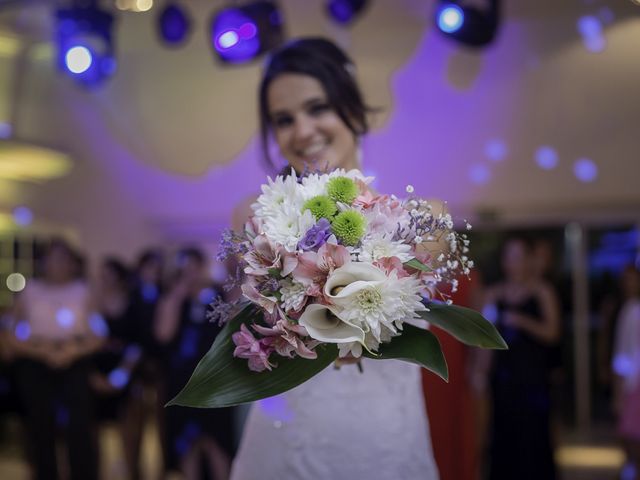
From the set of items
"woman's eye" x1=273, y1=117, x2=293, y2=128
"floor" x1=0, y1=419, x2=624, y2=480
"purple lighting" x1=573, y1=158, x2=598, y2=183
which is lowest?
"floor" x1=0, y1=419, x2=624, y2=480

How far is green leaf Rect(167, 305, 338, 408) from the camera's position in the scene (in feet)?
3.59

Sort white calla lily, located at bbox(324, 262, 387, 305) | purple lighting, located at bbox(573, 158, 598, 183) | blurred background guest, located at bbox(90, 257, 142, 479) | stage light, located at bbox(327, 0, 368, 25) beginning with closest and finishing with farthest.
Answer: white calla lily, located at bbox(324, 262, 387, 305) < stage light, located at bbox(327, 0, 368, 25) < blurred background guest, located at bbox(90, 257, 142, 479) < purple lighting, located at bbox(573, 158, 598, 183)

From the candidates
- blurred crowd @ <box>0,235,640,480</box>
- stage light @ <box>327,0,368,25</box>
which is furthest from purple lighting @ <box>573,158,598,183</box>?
stage light @ <box>327,0,368,25</box>

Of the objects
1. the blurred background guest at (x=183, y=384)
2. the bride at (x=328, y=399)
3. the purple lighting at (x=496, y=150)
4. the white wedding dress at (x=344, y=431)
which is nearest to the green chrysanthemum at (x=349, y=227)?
the bride at (x=328, y=399)

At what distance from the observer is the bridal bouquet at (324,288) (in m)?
1.06


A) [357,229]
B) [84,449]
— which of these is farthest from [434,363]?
[84,449]

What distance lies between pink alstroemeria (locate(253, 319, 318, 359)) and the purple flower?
0.36 ft

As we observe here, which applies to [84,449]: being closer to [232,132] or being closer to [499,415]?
[499,415]

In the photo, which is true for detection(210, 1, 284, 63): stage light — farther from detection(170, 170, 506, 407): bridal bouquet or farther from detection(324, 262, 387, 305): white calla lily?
detection(324, 262, 387, 305): white calla lily

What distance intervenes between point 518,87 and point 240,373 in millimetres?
5617

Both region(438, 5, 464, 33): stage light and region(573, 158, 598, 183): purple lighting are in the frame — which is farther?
region(573, 158, 598, 183): purple lighting

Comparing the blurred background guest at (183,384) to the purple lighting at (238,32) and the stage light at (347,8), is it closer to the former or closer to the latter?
Answer: the purple lighting at (238,32)

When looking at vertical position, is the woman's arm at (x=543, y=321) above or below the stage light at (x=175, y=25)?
below

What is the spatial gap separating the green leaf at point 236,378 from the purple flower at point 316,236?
0.54ft
